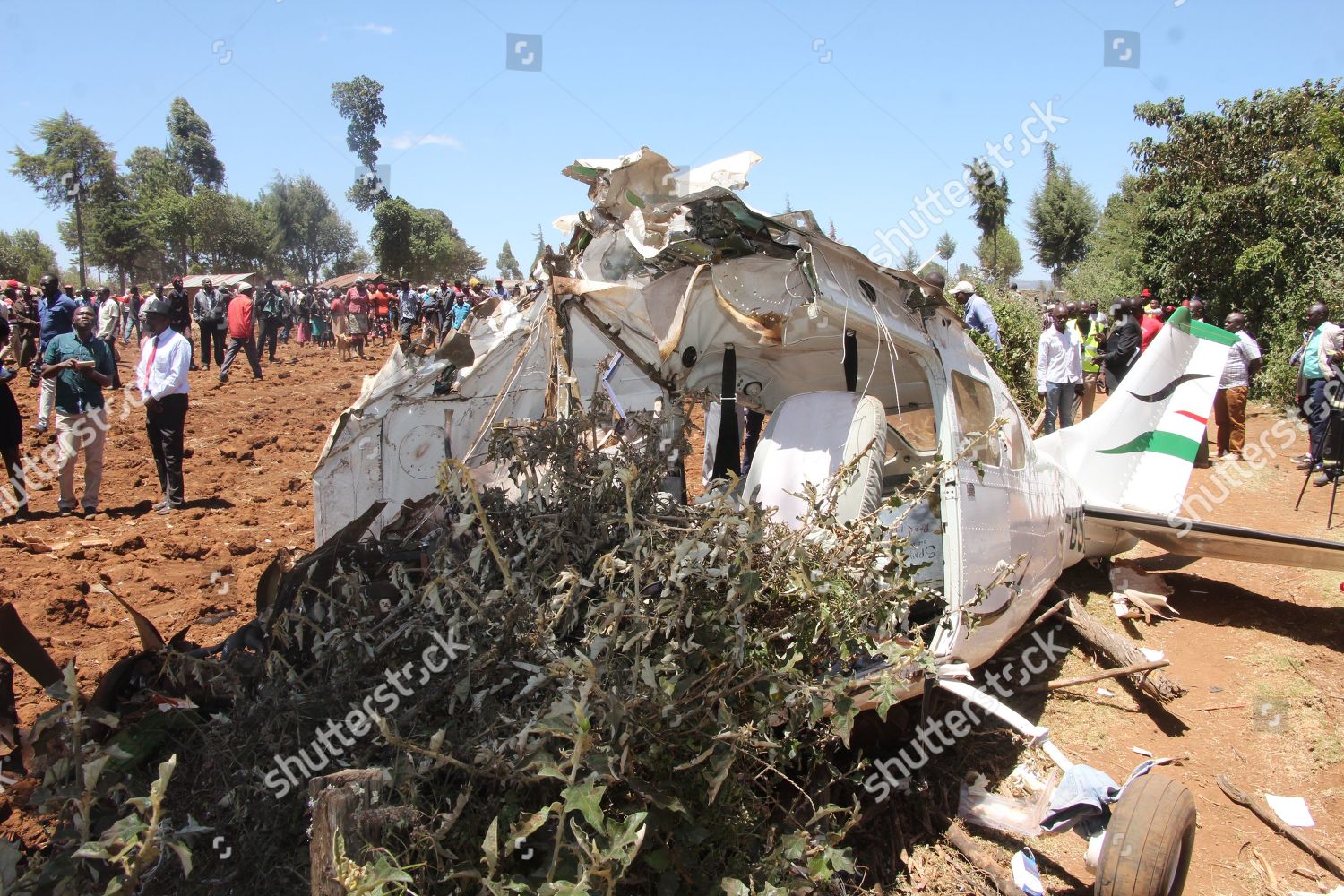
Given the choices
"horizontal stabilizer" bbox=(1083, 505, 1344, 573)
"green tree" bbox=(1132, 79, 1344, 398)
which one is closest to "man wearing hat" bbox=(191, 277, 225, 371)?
"horizontal stabilizer" bbox=(1083, 505, 1344, 573)

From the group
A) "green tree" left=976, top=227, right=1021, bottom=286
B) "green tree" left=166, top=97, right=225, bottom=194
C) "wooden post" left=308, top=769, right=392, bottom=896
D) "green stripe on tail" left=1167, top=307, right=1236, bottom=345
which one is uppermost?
"green tree" left=166, top=97, right=225, bottom=194

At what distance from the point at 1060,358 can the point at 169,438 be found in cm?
1037

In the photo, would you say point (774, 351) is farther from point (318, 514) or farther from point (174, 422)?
point (174, 422)

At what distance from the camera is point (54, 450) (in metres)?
10.4

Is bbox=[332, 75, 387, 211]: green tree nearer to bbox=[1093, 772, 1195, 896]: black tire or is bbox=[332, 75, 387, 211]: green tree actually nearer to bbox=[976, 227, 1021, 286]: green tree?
bbox=[976, 227, 1021, 286]: green tree

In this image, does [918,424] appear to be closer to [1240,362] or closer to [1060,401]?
[1060,401]

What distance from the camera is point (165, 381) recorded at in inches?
319

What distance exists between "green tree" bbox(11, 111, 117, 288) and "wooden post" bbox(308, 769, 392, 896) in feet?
183

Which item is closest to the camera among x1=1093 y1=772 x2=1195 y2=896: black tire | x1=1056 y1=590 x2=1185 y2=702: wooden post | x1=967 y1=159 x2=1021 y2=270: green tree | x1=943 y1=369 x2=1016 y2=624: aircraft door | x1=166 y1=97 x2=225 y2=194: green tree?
x1=1093 y1=772 x2=1195 y2=896: black tire

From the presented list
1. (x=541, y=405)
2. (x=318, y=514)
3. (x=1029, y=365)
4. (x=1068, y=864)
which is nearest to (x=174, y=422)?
(x=318, y=514)

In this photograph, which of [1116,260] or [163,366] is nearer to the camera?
[163,366]

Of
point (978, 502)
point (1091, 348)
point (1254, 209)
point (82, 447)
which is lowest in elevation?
point (82, 447)

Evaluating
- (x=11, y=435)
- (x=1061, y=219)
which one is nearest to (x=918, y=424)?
(x=11, y=435)

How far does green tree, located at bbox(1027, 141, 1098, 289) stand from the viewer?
1752 inches
